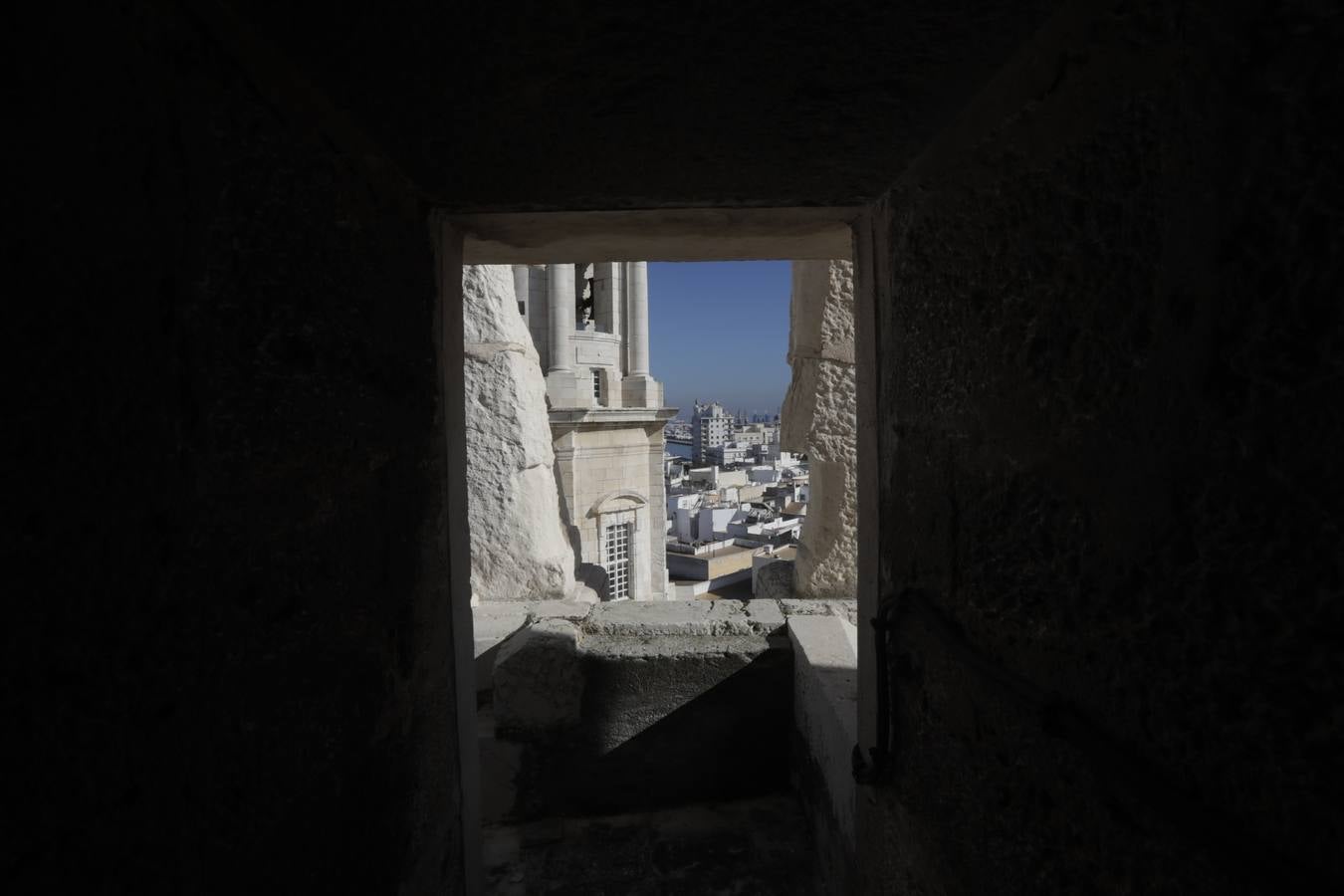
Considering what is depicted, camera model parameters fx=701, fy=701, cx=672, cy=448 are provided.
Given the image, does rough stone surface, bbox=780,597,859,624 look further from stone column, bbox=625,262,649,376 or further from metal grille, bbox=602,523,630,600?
stone column, bbox=625,262,649,376

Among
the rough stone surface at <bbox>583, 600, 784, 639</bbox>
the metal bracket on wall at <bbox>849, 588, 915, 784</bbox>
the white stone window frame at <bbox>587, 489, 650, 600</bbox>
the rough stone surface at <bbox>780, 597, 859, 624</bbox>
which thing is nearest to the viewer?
the metal bracket on wall at <bbox>849, 588, 915, 784</bbox>

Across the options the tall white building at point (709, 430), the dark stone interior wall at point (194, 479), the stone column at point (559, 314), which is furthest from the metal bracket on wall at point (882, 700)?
the tall white building at point (709, 430)

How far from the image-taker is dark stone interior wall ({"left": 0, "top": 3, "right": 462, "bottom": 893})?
51 cm

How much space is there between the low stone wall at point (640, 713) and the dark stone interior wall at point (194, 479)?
4.32 ft

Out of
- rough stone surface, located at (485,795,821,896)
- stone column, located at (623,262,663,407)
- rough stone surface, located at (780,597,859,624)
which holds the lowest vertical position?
rough stone surface, located at (485,795,821,896)

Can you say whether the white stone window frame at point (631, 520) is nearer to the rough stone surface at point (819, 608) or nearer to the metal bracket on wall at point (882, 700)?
the rough stone surface at point (819, 608)

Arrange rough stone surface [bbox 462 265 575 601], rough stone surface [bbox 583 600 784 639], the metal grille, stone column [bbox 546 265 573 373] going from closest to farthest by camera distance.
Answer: rough stone surface [bbox 583 600 784 639]
rough stone surface [bbox 462 265 575 601]
the metal grille
stone column [bbox 546 265 573 373]

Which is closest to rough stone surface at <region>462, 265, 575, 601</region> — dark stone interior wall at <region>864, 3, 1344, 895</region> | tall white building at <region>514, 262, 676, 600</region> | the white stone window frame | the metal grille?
dark stone interior wall at <region>864, 3, 1344, 895</region>

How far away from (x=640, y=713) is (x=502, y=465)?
4.10ft

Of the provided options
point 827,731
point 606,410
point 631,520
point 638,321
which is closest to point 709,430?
point 638,321

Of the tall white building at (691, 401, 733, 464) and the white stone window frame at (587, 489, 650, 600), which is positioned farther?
the tall white building at (691, 401, 733, 464)

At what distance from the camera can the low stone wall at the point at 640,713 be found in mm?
2492

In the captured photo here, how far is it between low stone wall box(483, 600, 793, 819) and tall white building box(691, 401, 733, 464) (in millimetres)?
79853

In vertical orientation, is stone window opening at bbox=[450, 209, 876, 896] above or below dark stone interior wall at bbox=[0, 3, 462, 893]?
below
